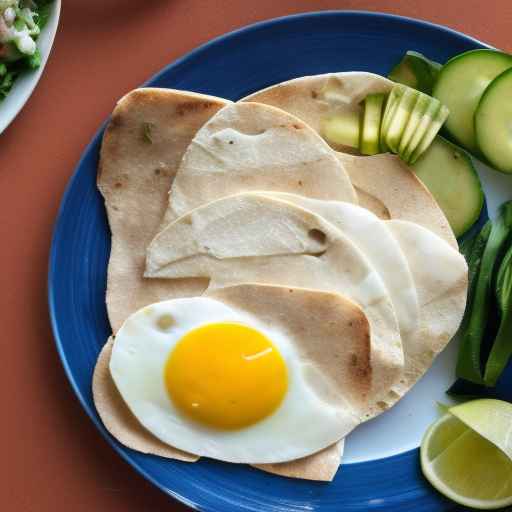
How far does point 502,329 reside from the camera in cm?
280

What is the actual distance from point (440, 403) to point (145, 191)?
1.31 meters

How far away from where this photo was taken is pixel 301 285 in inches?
105

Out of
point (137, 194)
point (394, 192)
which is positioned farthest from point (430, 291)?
point (137, 194)

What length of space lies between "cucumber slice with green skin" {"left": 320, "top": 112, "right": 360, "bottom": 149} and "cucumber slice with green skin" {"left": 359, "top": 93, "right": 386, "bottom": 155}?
0.11 feet

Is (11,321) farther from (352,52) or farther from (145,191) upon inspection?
(352,52)

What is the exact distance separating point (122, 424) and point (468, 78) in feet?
5.64

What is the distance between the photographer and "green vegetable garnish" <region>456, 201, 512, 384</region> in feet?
9.23

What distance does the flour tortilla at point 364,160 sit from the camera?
276cm

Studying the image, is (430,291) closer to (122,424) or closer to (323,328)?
(323,328)

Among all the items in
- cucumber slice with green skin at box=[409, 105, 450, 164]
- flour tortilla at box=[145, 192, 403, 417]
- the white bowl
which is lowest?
flour tortilla at box=[145, 192, 403, 417]

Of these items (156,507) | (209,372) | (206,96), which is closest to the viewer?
(209,372)

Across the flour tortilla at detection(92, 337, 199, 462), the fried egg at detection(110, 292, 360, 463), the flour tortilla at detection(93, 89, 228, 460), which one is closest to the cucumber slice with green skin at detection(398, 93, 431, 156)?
the flour tortilla at detection(93, 89, 228, 460)

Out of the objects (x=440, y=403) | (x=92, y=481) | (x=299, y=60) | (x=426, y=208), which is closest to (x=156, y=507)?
(x=92, y=481)

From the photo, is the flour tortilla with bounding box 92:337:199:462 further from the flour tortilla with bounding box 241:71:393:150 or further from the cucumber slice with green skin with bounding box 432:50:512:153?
the cucumber slice with green skin with bounding box 432:50:512:153
